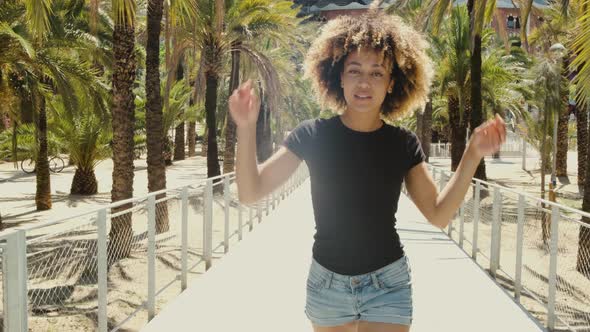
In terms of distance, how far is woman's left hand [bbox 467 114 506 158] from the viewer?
7.98ft

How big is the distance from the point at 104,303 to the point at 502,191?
4.93 meters

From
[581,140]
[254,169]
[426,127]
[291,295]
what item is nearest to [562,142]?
[581,140]

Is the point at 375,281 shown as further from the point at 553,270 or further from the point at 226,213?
the point at 226,213

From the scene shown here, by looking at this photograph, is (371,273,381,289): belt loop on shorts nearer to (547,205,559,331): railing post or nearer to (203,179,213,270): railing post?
(547,205,559,331): railing post

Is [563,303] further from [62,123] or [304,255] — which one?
[62,123]

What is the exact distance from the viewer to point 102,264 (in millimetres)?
4676

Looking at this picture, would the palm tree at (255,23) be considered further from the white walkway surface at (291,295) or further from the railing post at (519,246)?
the railing post at (519,246)

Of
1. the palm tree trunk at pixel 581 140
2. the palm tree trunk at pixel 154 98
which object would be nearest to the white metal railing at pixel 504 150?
the palm tree trunk at pixel 581 140

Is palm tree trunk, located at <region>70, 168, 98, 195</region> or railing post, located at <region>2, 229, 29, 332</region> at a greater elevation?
railing post, located at <region>2, 229, 29, 332</region>

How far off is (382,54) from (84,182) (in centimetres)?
2118

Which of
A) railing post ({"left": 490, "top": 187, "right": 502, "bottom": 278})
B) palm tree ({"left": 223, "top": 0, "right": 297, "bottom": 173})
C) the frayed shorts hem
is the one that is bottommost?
railing post ({"left": 490, "top": 187, "right": 502, "bottom": 278})

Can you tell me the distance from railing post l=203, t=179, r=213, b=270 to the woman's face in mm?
6082

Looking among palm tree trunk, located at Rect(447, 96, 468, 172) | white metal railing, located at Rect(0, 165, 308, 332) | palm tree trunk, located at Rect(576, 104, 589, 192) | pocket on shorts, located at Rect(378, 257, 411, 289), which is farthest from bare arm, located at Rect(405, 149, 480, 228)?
palm tree trunk, located at Rect(576, 104, 589, 192)

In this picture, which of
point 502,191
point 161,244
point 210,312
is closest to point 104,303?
point 210,312
